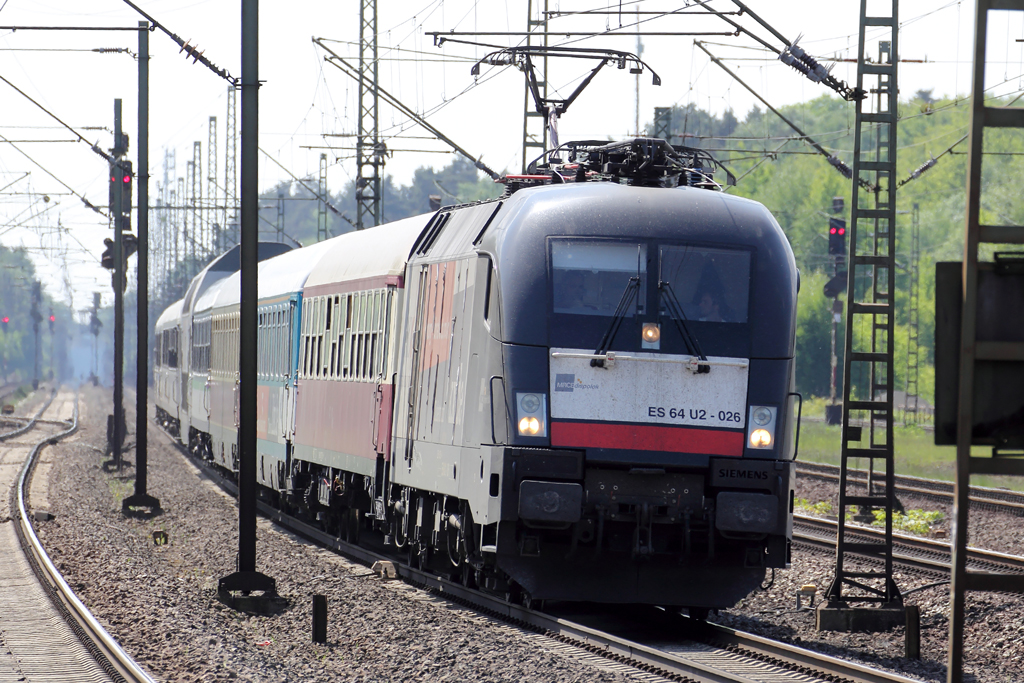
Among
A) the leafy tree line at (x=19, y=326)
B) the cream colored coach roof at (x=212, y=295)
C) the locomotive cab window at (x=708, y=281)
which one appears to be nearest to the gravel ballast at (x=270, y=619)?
the locomotive cab window at (x=708, y=281)

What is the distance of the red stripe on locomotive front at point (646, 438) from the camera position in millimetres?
10742

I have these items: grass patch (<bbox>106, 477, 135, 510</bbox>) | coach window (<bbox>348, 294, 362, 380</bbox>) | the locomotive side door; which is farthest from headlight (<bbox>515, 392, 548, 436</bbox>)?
grass patch (<bbox>106, 477, 135, 510</bbox>)

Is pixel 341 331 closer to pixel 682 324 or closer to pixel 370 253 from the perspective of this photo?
pixel 370 253

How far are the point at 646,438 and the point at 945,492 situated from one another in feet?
48.0

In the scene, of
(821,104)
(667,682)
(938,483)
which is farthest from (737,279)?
(821,104)

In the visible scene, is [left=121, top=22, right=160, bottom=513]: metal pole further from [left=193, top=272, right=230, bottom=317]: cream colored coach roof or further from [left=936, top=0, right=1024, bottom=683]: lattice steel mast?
[left=936, top=0, right=1024, bottom=683]: lattice steel mast

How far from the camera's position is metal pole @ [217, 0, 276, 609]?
13.9 meters

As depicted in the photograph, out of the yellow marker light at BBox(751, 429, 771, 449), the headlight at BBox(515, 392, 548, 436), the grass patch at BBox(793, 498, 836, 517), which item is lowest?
the grass patch at BBox(793, 498, 836, 517)

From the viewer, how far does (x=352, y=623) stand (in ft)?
40.2

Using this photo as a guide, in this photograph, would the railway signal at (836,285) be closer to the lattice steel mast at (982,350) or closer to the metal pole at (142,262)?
the metal pole at (142,262)

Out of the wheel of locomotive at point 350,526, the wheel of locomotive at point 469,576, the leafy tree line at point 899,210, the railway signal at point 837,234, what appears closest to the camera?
the wheel of locomotive at point 469,576

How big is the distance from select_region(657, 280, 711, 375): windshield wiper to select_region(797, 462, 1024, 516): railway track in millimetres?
11492

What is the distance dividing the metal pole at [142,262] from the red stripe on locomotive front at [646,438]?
1361 cm

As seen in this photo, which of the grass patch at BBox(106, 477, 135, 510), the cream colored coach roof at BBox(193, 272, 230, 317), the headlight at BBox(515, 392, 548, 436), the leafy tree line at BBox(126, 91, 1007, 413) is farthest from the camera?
the leafy tree line at BBox(126, 91, 1007, 413)
